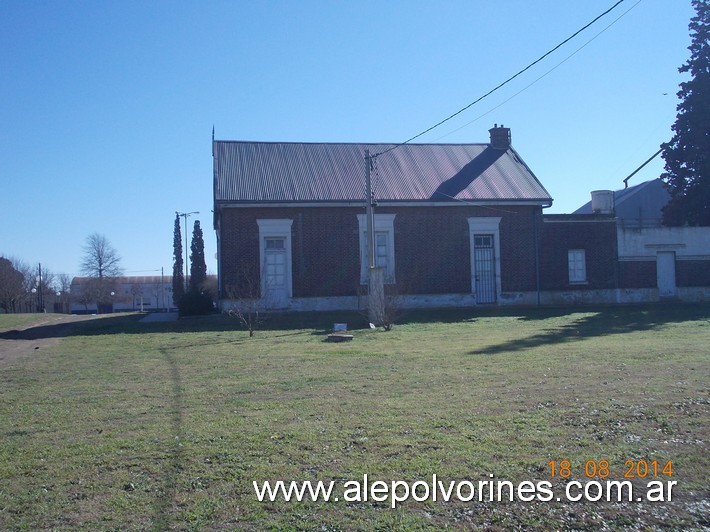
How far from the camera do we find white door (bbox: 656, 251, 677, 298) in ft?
108

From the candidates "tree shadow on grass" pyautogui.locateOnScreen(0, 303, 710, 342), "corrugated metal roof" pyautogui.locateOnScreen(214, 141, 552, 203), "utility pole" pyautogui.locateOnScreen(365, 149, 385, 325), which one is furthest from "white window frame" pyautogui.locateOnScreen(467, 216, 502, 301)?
"utility pole" pyautogui.locateOnScreen(365, 149, 385, 325)

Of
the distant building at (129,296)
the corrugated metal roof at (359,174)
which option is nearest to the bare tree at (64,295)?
the distant building at (129,296)

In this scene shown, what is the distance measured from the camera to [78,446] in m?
7.54

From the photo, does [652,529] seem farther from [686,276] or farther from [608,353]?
[686,276]

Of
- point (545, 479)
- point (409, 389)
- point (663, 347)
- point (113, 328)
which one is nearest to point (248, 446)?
point (545, 479)

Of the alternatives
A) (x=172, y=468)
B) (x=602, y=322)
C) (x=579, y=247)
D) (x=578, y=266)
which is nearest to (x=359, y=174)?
(x=579, y=247)

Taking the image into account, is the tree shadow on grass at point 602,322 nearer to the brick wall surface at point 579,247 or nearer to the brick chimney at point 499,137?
the brick wall surface at point 579,247

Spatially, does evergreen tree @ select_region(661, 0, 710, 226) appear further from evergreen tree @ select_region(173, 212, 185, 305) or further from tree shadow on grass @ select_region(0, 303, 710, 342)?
evergreen tree @ select_region(173, 212, 185, 305)

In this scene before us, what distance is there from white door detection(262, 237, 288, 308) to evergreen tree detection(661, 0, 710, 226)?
21.7m

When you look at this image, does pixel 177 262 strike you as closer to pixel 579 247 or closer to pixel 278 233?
pixel 278 233

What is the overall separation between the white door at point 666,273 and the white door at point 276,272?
17139mm

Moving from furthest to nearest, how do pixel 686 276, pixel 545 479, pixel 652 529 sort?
pixel 686 276, pixel 545 479, pixel 652 529

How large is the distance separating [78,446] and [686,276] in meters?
31.4

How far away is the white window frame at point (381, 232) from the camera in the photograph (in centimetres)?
2956
